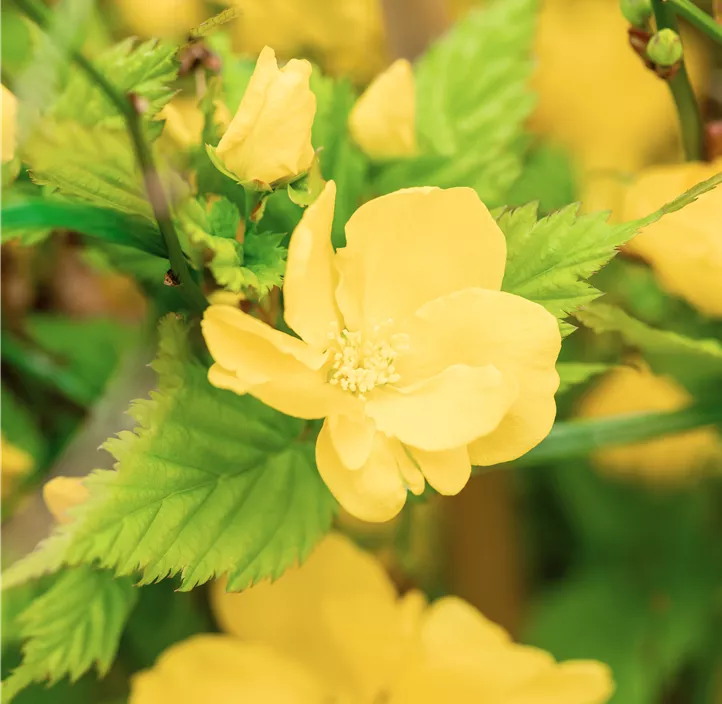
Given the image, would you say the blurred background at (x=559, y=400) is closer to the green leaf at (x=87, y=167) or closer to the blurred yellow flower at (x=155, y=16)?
the blurred yellow flower at (x=155, y=16)

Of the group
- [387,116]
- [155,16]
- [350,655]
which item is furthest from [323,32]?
[350,655]

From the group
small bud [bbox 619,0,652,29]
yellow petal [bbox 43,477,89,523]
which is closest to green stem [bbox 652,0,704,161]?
small bud [bbox 619,0,652,29]

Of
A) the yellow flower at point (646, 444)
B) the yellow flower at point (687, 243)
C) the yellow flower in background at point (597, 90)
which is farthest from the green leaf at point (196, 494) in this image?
the yellow flower in background at point (597, 90)

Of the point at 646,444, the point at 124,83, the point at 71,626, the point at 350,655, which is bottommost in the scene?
the point at 646,444

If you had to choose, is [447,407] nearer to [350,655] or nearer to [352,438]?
[352,438]

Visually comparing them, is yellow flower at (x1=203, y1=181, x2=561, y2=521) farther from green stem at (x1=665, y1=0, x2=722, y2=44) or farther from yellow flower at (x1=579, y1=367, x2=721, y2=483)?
yellow flower at (x1=579, y1=367, x2=721, y2=483)

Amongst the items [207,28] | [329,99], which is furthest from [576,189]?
[207,28]
